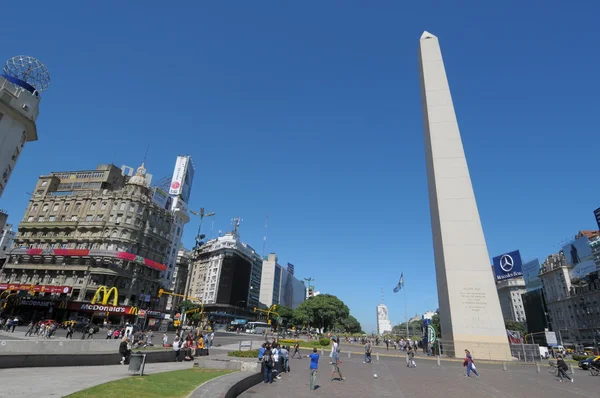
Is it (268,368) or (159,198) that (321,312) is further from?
(268,368)

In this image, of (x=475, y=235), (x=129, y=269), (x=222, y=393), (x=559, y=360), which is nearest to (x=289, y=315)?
(x=129, y=269)

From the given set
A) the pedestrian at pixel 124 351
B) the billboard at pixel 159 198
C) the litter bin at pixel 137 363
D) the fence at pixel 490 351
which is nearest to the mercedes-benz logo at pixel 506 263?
the fence at pixel 490 351

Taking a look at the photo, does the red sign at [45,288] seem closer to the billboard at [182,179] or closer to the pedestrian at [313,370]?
the billboard at [182,179]

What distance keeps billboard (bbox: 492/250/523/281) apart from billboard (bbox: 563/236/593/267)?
1806 cm

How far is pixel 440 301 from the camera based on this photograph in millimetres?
33688

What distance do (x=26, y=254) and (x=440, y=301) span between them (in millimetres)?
75181

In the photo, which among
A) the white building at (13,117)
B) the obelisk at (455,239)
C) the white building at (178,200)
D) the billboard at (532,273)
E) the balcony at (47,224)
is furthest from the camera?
the billboard at (532,273)

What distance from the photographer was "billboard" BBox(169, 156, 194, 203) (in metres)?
117

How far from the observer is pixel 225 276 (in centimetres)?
12131

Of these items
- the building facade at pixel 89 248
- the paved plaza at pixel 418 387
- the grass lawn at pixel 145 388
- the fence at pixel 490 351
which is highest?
the building facade at pixel 89 248

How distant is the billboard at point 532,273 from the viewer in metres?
108

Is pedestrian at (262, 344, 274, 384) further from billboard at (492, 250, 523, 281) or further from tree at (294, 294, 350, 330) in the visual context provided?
tree at (294, 294, 350, 330)

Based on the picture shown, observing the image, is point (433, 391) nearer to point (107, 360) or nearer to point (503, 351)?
point (107, 360)

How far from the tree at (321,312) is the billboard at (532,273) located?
222 ft
